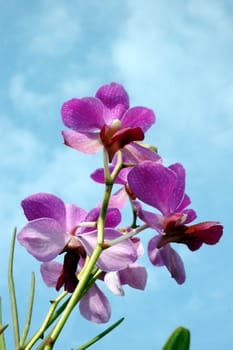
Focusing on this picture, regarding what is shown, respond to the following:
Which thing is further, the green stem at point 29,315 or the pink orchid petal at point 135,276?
the pink orchid petal at point 135,276

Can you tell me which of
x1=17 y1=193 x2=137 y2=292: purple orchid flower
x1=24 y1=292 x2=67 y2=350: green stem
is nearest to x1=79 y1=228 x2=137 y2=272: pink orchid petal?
x1=17 y1=193 x2=137 y2=292: purple orchid flower

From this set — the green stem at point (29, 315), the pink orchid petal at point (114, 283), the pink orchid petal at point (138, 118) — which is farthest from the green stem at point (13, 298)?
the pink orchid petal at point (138, 118)

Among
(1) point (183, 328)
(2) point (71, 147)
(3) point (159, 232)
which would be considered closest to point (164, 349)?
(1) point (183, 328)

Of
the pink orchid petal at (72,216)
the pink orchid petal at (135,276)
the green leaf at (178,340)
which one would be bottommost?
the green leaf at (178,340)

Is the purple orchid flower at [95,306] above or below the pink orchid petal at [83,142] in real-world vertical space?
below

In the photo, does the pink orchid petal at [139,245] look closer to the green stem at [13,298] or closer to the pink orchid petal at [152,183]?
the pink orchid petal at [152,183]

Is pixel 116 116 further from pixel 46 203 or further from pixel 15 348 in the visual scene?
pixel 15 348

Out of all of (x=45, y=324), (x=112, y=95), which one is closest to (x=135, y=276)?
(x=45, y=324)
